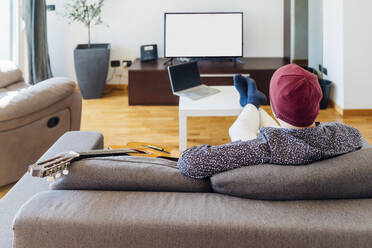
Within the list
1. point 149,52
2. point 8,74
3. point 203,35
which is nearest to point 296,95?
point 8,74

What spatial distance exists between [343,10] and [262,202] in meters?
3.55

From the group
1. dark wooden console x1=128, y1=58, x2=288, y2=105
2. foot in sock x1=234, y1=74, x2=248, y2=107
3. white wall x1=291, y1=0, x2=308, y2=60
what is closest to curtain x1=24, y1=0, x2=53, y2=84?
dark wooden console x1=128, y1=58, x2=288, y2=105

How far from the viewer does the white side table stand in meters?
3.23

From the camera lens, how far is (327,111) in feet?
15.6

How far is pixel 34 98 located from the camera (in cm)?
293

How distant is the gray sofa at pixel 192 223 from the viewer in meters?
1.20

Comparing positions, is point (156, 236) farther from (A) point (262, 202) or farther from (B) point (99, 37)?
(B) point (99, 37)

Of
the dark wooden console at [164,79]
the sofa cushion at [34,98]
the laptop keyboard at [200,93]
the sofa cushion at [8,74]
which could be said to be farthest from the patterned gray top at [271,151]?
the dark wooden console at [164,79]

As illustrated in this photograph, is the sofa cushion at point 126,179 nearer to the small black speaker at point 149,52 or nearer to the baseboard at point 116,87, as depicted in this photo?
the small black speaker at point 149,52

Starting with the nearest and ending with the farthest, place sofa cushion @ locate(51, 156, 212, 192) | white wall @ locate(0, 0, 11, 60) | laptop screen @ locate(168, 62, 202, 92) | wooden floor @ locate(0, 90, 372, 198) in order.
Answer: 1. sofa cushion @ locate(51, 156, 212, 192)
2. laptop screen @ locate(168, 62, 202, 92)
3. wooden floor @ locate(0, 90, 372, 198)
4. white wall @ locate(0, 0, 11, 60)

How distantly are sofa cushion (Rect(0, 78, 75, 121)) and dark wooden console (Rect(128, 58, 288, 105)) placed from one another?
1903 millimetres

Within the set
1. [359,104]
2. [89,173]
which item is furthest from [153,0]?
[89,173]

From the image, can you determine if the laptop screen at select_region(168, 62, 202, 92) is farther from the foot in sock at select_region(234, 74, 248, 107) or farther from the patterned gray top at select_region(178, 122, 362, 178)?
the patterned gray top at select_region(178, 122, 362, 178)

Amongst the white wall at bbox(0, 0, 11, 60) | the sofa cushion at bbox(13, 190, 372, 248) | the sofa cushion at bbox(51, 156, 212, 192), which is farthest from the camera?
the white wall at bbox(0, 0, 11, 60)
